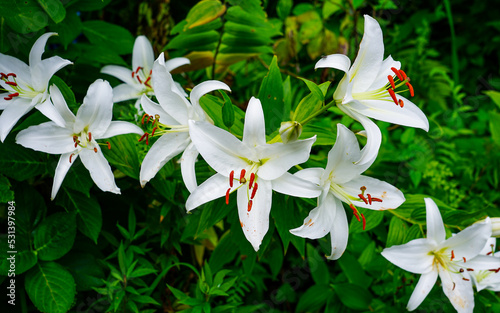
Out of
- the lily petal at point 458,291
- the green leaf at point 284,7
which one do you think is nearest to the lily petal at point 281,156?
the lily petal at point 458,291

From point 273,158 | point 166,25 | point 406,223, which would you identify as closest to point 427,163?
point 406,223

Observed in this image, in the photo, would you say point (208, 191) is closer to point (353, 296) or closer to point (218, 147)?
point (218, 147)

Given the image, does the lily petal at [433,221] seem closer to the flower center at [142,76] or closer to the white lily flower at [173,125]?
the white lily flower at [173,125]

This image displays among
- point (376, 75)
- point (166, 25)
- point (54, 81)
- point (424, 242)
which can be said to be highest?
point (376, 75)

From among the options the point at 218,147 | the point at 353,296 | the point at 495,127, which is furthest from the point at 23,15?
the point at 495,127

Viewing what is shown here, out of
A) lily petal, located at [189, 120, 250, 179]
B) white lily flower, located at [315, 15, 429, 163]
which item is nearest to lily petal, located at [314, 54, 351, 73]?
white lily flower, located at [315, 15, 429, 163]

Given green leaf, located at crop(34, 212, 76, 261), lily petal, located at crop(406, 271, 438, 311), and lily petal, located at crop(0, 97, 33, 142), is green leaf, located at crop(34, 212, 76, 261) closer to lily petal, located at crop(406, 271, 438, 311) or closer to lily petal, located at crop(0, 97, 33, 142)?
lily petal, located at crop(0, 97, 33, 142)

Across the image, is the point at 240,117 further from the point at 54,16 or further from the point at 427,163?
the point at 427,163

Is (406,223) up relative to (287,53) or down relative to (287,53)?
down
